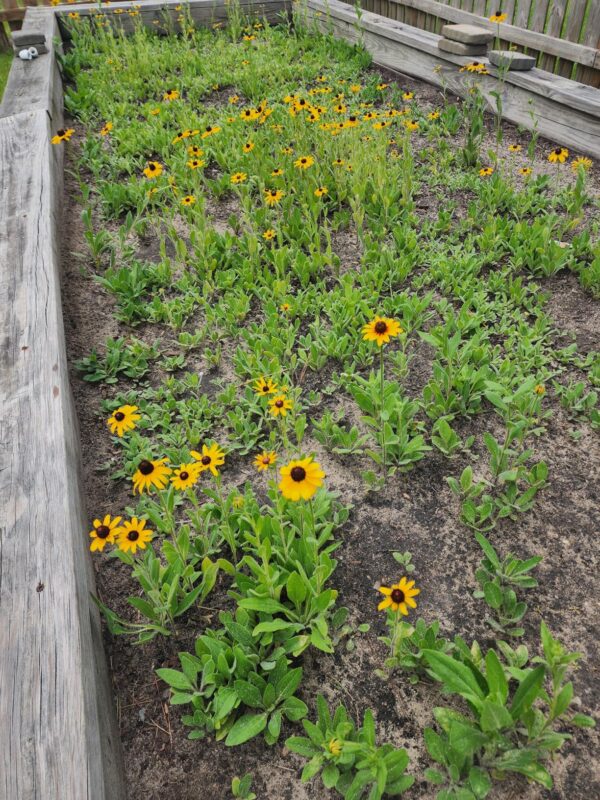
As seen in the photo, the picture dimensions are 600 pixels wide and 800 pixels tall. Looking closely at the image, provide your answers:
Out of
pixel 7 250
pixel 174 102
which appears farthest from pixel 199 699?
pixel 174 102

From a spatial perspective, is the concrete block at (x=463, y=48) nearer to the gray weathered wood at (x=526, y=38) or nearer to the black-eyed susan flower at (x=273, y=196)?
the gray weathered wood at (x=526, y=38)

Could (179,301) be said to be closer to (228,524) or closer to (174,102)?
(228,524)

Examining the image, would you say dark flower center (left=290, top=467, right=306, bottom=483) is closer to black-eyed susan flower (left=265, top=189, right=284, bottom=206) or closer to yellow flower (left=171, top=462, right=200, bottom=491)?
yellow flower (left=171, top=462, right=200, bottom=491)

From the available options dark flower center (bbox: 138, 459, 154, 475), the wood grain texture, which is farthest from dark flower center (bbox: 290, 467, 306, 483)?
the wood grain texture

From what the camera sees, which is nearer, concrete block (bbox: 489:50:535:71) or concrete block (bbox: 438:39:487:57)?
concrete block (bbox: 489:50:535:71)

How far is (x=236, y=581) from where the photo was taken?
192cm

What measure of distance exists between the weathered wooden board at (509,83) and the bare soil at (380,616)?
7.24 ft

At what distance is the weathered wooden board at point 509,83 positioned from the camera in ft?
13.5

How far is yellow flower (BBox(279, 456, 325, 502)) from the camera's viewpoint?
166 centimetres

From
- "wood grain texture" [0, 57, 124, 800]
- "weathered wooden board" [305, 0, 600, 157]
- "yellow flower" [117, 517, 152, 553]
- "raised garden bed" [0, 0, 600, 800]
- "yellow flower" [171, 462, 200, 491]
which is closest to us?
"wood grain texture" [0, 57, 124, 800]

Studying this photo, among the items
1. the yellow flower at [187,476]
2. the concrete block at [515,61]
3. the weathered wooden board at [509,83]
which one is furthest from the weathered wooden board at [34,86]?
the concrete block at [515,61]

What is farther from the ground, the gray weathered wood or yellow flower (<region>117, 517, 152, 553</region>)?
the gray weathered wood

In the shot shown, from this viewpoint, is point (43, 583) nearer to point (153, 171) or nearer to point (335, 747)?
point (335, 747)

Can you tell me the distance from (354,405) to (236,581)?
3.64 ft
